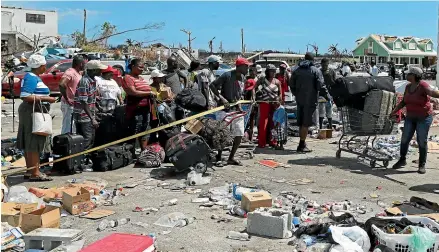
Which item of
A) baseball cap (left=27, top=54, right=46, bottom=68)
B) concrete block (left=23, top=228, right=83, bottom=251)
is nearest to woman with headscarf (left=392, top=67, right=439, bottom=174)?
baseball cap (left=27, top=54, right=46, bottom=68)

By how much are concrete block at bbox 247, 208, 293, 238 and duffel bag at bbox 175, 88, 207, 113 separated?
169 inches

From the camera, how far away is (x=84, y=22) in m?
34.6

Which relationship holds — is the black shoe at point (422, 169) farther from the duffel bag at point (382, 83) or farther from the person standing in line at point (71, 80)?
the person standing in line at point (71, 80)

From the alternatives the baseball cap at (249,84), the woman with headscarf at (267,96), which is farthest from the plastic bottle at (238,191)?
the baseball cap at (249,84)

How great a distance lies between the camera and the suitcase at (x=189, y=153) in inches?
319

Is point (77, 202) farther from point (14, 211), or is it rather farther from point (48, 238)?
point (48, 238)

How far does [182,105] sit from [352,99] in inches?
121

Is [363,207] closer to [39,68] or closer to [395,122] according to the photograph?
[395,122]

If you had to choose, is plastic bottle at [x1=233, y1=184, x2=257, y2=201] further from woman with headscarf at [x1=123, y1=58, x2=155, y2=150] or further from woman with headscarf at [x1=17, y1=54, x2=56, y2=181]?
woman with headscarf at [x1=17, y1=54, x2=56, y2=181]

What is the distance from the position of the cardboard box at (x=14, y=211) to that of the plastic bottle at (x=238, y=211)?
89.3 inches

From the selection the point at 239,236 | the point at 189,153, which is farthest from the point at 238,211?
the point at 189,153

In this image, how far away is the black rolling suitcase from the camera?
814 centimetres

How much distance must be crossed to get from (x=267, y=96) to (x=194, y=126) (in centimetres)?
231

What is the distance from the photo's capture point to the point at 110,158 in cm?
865
